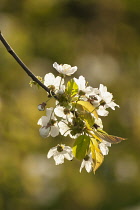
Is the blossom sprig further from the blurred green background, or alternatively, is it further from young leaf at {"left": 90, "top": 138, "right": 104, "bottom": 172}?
the blurred green background

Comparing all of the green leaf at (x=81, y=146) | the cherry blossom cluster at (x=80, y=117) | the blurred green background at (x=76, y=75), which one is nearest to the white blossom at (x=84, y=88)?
the cherry blossom cluster at (x=80, y=117)

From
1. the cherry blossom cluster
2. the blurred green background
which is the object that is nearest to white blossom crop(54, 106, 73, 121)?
the cherry blossom cluster

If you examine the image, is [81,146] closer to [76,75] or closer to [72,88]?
[72,88]

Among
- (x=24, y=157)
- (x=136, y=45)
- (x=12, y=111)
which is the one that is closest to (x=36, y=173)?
(x=24, y=157)

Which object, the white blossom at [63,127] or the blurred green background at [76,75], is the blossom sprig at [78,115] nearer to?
the white blossom at [63,127]

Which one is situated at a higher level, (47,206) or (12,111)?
(12,111)

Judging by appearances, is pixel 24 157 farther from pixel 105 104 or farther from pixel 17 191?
pixel 105 104

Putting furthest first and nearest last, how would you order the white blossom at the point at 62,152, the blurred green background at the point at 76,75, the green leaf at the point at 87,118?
the blurred green background at the point at 76,75 < the white blossom at the point at 62,152 < the green leaf at the point at 87,118
